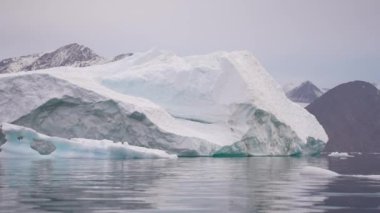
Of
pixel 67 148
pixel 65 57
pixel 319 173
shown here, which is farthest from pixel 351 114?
pixel 319 173

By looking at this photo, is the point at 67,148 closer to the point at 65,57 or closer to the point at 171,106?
the point at 171,106

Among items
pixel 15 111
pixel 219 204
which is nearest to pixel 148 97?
pixel 15 111

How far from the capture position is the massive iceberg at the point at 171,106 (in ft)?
109

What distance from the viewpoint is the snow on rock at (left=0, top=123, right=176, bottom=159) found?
97.7 feet

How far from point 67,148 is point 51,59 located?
157ft

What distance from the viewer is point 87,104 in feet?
110

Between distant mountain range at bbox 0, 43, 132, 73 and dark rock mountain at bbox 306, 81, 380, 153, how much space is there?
33.6 metres

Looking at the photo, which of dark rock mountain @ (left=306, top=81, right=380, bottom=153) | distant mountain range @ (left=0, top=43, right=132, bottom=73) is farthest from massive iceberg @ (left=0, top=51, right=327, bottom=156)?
dark rock mountain @ (left=306, top=81, right=380, bottom=153)

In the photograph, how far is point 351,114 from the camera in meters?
92.6

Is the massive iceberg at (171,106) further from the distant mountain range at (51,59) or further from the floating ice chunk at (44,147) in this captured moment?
the distant mountain range at (51,59)

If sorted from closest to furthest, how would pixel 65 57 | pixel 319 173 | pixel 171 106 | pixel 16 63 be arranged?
pixel 319 173
pixel 171 106
pixel 16 63
pixel 65 57

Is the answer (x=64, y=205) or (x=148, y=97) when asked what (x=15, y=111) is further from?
(x=64, y=205)

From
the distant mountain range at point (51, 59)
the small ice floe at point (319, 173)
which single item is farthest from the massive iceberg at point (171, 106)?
the distant mountain range at point (51, 59)

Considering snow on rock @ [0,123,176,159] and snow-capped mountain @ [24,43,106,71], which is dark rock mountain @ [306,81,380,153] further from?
snow on rock @ [0,123,176,159]
